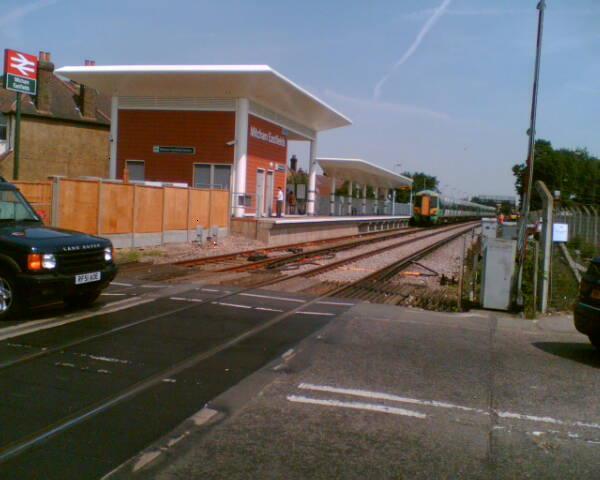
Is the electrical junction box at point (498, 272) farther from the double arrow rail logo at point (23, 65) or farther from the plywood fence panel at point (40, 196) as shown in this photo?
the double arrow rail logo at point (23, 65)

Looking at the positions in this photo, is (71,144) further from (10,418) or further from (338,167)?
(10,418)

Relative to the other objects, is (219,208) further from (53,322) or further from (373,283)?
(53,322)

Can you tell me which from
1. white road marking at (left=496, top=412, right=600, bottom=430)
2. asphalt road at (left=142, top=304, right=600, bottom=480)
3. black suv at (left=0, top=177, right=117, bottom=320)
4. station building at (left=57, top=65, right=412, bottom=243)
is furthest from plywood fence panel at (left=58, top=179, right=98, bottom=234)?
white road marking at (left=496, top=412, right=600, bottom=430)

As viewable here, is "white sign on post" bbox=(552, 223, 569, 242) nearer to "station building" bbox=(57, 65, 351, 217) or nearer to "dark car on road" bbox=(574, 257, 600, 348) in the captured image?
"dark car on road" bbox=(574, 257, 600, 348)

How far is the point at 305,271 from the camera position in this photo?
1612 centimetres

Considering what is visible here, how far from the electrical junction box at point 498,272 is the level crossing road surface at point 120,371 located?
280 cm

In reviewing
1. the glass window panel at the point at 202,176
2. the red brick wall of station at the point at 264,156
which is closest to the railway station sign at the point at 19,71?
the glass window panel at the point at 202,176

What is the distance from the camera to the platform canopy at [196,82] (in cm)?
2689

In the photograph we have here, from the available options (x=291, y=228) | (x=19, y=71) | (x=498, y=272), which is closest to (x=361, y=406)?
(x=498, y=272)

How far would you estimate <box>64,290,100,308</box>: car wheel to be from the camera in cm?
924

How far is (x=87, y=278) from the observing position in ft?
28.4

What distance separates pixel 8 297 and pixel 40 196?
8.02 metres

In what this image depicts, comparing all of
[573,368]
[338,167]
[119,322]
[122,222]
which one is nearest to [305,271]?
[122,222]

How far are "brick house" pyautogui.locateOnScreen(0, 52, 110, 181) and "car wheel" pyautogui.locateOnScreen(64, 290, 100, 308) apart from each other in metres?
31.1
